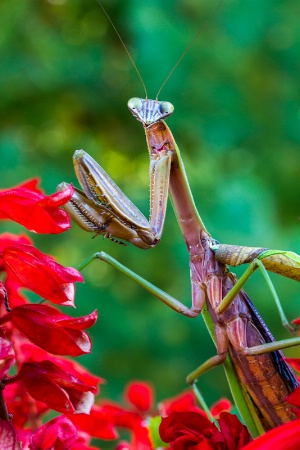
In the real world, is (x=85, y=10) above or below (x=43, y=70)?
above

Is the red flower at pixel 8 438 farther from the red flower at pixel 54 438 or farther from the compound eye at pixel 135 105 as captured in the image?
the compound eye at pixel 135 105

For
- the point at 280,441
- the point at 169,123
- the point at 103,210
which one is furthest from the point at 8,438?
the point at 169,123

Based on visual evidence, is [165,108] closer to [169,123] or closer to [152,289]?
[152,289]

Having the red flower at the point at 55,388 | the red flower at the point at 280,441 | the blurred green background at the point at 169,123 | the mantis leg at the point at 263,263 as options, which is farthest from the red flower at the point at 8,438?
the blurred green background at the point at 169,123

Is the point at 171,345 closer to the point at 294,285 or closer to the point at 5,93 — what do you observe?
the point at 294,285

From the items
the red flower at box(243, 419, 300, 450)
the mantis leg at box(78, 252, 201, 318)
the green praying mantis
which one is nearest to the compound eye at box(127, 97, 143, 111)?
the green praying mantis

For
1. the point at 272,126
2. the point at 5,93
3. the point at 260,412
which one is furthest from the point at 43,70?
the point at 260,412
